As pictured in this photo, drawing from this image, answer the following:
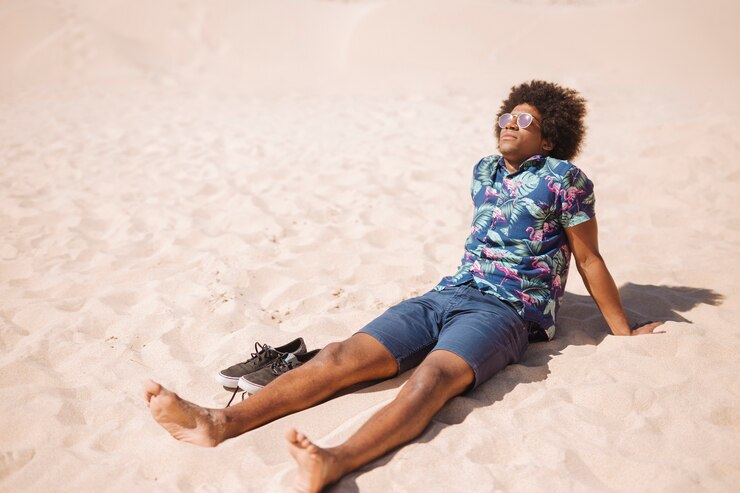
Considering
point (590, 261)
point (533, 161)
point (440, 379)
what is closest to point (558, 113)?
point (533, 161)

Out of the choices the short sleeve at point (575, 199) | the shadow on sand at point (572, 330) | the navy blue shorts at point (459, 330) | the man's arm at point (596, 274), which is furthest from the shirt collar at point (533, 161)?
the shadow on sand at point (572, 330)

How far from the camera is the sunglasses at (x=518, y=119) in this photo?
2.81 m

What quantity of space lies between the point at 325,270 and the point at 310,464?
2.15 metres

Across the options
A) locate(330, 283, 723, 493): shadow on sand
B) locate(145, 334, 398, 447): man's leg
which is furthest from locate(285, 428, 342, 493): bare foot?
locate(145, 334, 398, 447): man's leg

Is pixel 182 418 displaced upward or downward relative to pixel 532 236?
downward

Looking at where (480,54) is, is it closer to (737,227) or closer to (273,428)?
(737,227)

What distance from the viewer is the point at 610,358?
2662 mm

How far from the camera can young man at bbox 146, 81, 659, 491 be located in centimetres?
217

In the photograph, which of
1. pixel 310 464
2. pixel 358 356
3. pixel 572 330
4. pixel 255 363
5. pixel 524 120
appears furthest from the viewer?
pixel 572 330

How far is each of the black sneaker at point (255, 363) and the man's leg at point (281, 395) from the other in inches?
12.5

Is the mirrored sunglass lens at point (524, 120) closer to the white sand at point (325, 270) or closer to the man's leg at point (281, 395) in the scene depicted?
the white sand at point (325, 270)

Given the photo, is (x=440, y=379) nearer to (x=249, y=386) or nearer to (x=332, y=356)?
(x=332, y=356)

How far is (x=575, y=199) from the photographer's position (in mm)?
2643

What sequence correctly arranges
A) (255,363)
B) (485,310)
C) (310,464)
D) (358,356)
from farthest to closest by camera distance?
(255,363) → (485,310) → (358,356) → (310,464)
